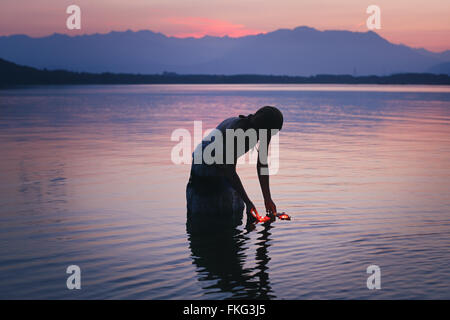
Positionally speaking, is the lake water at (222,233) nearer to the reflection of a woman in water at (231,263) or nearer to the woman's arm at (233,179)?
the reflection of a woman in water at (231,263)

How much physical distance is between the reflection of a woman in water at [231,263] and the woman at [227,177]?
1.71 ft

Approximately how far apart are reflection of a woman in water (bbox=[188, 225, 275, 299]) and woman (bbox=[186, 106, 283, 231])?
522 mm

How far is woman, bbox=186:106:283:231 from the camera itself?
928 centimetres

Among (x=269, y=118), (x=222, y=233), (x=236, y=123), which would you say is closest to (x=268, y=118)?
(x=269, y=118)

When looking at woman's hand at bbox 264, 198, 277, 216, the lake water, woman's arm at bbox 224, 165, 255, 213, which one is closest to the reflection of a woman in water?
the lake water

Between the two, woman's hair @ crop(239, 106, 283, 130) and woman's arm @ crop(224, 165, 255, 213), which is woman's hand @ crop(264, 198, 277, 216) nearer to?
woman's arm @ crop(224, 165, 255, 213)

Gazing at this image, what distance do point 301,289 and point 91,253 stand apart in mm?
3386

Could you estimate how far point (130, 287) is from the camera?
281 inches

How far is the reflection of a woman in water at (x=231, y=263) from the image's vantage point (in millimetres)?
7105

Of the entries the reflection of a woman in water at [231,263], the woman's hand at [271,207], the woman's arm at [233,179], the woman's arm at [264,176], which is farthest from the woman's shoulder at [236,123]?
the reflection of a woman in water at [231,263]

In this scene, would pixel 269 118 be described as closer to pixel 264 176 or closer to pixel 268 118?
pixel 268 118

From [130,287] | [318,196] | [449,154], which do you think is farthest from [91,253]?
[449,154]
